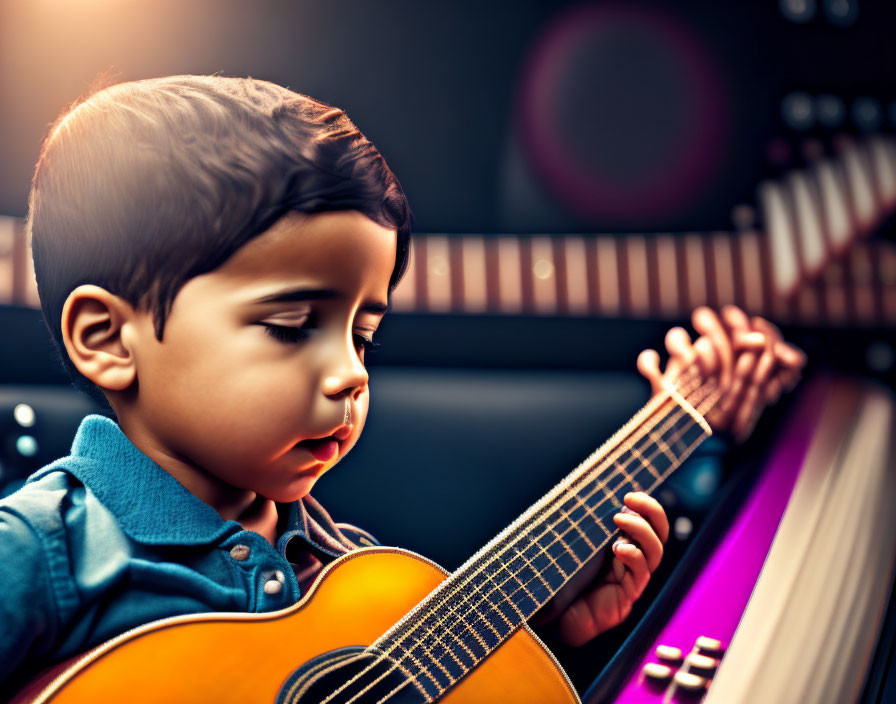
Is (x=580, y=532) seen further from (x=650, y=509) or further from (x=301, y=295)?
(x=301, y=295)

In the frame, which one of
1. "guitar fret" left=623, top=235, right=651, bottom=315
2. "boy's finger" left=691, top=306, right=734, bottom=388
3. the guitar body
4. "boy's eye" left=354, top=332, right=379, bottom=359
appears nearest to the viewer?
the guitar body

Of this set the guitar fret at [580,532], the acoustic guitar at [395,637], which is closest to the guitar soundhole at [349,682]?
the acoustic guitar at [395,637]

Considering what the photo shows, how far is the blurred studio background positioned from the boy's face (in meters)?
0.14

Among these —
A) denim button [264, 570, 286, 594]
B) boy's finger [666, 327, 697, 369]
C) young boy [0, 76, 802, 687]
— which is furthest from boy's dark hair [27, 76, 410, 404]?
boy's finger [666, 327, 697, 369]

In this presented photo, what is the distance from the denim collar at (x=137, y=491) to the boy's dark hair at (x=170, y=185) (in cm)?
5

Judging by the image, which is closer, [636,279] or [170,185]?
[170,185]

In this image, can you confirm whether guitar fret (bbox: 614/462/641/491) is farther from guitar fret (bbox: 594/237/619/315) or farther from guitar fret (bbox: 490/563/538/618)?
guitar fret (bbox: 594/237/619/315)

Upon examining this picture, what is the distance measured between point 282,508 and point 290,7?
322 mm

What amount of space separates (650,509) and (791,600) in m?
0.08

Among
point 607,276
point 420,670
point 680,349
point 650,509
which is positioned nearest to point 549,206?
point 607,276

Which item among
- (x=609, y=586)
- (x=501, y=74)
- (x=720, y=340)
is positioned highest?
(x=501, y=74)

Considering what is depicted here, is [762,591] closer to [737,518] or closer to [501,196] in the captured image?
[737,518]

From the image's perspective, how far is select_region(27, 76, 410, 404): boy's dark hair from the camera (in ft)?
1.02

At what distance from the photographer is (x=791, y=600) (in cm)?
37
